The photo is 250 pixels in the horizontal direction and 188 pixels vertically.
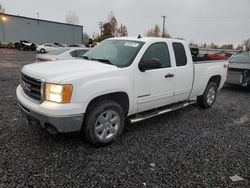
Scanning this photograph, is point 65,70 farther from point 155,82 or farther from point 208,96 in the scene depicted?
point 208,96

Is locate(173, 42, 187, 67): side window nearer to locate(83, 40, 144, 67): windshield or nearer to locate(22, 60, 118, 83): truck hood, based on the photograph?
locate(83, 40, 144, 67): windshield

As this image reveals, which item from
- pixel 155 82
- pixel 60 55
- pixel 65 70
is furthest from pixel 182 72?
pixel 60 55

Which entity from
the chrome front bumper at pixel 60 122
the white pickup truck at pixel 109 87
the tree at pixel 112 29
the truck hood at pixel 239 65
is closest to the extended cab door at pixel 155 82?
the white pickup truck at pixel 109 87

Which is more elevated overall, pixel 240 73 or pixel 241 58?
pixel 241 58

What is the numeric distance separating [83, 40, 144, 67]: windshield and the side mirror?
0.20 meters

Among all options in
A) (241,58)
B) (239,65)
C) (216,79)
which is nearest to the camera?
(216,79)

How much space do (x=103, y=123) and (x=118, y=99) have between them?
49cm

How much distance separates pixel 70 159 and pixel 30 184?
68cm

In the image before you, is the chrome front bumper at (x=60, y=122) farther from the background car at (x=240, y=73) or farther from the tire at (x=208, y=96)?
the background car at (x=240, y=73)

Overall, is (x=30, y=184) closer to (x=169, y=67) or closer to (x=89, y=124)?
(x=89, y=124)

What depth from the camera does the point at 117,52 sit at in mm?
4031

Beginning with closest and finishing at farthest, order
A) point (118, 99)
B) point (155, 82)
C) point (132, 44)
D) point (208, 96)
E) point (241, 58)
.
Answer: point (118, 99), point (155, 82), point (132, 44), point (208, 96), point (241, 58)

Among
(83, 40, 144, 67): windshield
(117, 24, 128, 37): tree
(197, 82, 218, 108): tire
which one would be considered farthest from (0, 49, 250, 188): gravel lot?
(117, 24, 128, 37): tree

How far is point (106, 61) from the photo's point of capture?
3.81 meters
